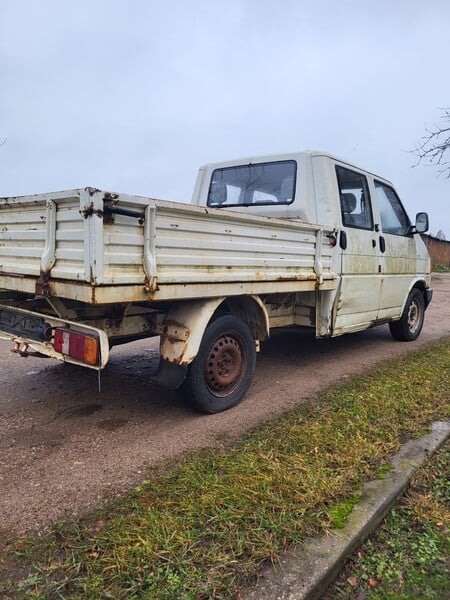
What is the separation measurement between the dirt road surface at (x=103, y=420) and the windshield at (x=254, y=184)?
1.91 meters

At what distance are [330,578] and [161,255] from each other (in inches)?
78.9

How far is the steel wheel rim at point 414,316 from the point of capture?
6.96 m

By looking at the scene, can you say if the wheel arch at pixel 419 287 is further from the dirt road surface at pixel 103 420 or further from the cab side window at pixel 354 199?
the cab side window at pixel 354 199

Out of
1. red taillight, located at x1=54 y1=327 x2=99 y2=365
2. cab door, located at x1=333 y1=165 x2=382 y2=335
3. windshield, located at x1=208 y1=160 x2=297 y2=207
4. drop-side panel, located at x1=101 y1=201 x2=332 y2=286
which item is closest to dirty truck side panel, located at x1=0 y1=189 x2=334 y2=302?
drop-side panel, located at x1=101 y1=201 x2=332 y2=286

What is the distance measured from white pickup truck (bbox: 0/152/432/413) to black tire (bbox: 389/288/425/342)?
1158 millimetres

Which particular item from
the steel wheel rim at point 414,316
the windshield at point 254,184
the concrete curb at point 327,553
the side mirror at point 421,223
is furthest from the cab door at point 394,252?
the concrete curb at point 327,553

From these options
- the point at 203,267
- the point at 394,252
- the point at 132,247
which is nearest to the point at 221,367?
the point at 203,267

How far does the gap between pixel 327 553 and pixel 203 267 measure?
6.49 feet

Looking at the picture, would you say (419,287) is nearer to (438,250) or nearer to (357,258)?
(357,258)

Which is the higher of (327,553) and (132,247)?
(132,247)

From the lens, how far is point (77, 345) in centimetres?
298

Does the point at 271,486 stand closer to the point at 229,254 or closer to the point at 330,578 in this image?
the point at 330,578

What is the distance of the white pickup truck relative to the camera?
9.36 feet

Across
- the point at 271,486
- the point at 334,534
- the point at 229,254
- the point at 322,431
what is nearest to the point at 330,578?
the point at 334,534
